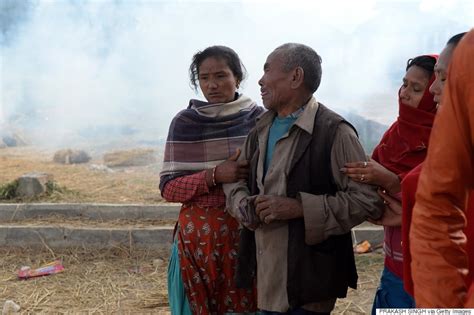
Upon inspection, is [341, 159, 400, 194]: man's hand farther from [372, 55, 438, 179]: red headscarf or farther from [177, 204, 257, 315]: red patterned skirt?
[177, 204, 257, 315]: red patterned skirt

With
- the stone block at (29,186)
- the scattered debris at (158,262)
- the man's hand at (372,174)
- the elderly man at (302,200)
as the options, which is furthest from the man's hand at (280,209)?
the stone block at (29,186)

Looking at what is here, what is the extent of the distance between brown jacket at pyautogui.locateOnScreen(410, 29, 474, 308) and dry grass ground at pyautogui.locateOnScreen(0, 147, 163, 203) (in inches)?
247

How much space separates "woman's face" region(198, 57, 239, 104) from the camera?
2.86 metres

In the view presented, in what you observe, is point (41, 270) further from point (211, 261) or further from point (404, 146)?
point (404, 146)

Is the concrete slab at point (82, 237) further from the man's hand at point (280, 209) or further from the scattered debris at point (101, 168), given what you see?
the scattered debris at point (101, 168)

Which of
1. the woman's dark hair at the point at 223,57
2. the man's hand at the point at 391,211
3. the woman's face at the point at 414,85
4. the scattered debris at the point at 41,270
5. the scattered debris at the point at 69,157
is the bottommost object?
the scattered debris at the point at 41,270

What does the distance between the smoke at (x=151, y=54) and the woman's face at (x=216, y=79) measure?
821 cm

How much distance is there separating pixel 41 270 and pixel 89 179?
3.94 meters

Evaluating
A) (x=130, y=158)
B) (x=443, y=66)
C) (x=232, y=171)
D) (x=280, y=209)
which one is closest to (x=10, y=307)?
(x=232, y=171)

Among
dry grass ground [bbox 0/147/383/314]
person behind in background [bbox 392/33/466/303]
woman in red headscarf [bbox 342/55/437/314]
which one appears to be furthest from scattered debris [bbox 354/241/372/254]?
person behind in background [bbox 392/33/466/303]

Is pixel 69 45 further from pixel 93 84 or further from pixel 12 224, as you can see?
pixel 12 224

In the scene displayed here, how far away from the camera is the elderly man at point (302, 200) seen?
2.27 metres

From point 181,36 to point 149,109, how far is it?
307cm

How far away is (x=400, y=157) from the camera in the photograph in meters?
2.33
